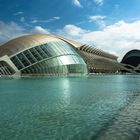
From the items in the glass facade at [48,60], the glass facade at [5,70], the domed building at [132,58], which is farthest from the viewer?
the domed building at [132,58]

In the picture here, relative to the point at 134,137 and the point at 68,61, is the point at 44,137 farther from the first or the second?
the point at 68,61

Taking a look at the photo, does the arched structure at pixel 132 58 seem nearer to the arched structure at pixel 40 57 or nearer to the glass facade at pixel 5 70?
the arched structure at pixel 40 57

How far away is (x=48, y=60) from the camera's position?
56.9m

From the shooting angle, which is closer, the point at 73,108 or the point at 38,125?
the point at 38,125

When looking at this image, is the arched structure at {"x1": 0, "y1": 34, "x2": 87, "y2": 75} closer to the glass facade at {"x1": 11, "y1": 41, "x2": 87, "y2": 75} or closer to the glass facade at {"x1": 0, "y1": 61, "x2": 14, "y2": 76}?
the glass facade at {"x1": 11, "y1": 41, "x2": 87, "y2": 75}

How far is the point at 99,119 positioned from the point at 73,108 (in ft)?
8.81

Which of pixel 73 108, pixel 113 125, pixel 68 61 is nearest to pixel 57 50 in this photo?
pixel 68 61

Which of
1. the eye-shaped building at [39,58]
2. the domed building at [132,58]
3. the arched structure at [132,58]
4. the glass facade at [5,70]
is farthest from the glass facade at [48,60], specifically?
the arched structure at [132,58]

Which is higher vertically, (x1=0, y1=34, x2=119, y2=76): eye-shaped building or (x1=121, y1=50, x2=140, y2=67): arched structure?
(x1=121, y1=50, x2=140, y2=67): arched structure

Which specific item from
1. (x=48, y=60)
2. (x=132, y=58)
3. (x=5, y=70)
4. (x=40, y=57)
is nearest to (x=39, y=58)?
(x=40, y=57)

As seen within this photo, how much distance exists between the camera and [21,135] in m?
7.73

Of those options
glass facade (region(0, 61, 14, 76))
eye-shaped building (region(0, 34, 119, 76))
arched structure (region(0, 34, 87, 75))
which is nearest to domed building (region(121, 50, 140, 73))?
eye-shaped building (region(0, 34, 119, 76))

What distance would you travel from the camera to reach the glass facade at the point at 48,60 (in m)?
54.7

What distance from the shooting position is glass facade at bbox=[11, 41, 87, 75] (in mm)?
54650
